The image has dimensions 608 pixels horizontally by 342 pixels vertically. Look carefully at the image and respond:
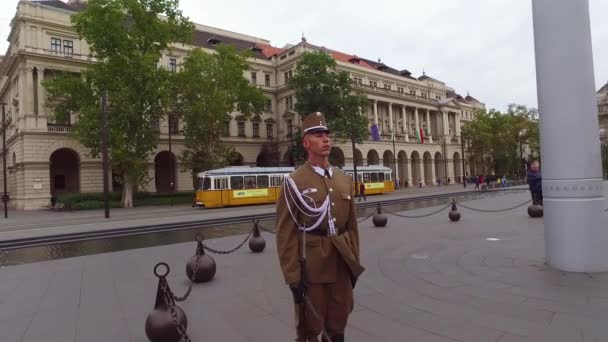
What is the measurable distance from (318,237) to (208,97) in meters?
33.4

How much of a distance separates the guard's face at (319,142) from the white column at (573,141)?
5066 millimetres

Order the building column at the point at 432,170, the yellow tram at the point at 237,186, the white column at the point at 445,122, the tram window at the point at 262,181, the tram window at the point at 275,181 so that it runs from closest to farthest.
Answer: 1. the yellow tram at the point at 237,186
2. the tram window at the point at 262,181
3. the tram window at the point at 275,181
4. the building column at the point at 432,170
5. the white column at the point at 445,122

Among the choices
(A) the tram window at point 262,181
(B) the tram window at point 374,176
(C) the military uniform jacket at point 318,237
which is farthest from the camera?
(B) the tram window at point 374,176

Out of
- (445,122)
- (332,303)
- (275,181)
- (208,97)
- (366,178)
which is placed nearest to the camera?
(332,303)

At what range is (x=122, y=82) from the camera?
29.4 meters

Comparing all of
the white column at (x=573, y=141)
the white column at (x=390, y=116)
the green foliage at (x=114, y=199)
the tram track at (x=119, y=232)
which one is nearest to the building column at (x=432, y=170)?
the white column at (x=390, y=116)

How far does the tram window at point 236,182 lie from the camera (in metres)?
29.0

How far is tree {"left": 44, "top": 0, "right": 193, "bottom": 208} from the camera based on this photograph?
28.9 metres

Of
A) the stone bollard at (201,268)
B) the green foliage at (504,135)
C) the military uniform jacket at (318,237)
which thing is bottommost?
the stone bollard at (201,268)

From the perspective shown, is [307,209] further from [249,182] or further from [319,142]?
[249,182]

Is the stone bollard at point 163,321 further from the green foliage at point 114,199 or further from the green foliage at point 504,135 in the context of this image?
the green foliage at point 504,135

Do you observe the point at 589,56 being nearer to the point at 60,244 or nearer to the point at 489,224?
the point at 489,224

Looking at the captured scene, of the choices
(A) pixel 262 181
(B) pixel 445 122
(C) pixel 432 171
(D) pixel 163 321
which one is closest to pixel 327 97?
(A) pixel 262 181

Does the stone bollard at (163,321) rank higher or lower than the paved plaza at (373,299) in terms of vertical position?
higher
